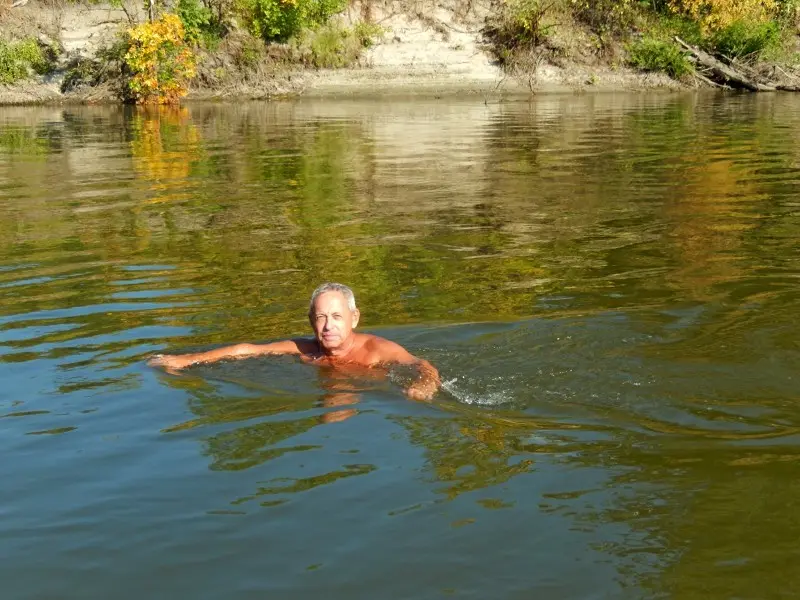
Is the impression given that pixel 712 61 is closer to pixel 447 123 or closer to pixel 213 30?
pixel 447 123

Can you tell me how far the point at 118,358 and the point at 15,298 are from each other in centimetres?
220

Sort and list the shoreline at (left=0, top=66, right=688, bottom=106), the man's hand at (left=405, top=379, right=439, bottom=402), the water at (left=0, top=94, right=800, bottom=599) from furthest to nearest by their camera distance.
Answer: the shoreline at (left=0, top=66, right=688, bottom=106) → the man's hand at (left=405, top=379, right=439, bottom=402) → the water at (left=0, top=94, right=800, bottom=599)

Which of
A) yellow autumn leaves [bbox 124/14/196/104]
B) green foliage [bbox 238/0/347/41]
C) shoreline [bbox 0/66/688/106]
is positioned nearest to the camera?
yellow autumn leaves [bbox 124/14/196/104]

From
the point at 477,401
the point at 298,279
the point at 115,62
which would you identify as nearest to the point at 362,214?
the point at 298,279

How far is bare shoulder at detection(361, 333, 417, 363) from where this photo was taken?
6633 millimetres

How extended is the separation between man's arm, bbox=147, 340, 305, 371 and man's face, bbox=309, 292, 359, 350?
0.97ft

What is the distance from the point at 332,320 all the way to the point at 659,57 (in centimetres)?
3289

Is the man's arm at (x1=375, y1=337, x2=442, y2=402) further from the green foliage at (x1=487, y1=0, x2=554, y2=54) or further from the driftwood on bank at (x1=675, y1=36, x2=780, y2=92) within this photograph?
the driftwood on bank at (x1=675, y1=36, x2=780, y2=92)

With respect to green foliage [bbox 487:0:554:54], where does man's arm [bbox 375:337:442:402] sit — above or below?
below

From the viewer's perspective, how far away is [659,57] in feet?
121

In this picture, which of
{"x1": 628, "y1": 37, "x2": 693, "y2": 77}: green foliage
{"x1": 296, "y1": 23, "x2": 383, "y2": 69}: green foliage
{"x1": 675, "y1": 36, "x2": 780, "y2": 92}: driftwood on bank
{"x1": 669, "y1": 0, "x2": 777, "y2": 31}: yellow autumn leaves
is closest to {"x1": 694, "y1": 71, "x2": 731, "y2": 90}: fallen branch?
{"x1": 675, "y1": 36, "x2": 780, "y2": 92}: driftwood on bank

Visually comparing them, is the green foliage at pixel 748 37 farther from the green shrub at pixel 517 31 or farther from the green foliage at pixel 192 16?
the green foliage at pixel 192 16

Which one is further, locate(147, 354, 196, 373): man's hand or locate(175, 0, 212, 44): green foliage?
locate(175, 0, 212, 44): green foliage

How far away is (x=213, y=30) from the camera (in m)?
37.5
